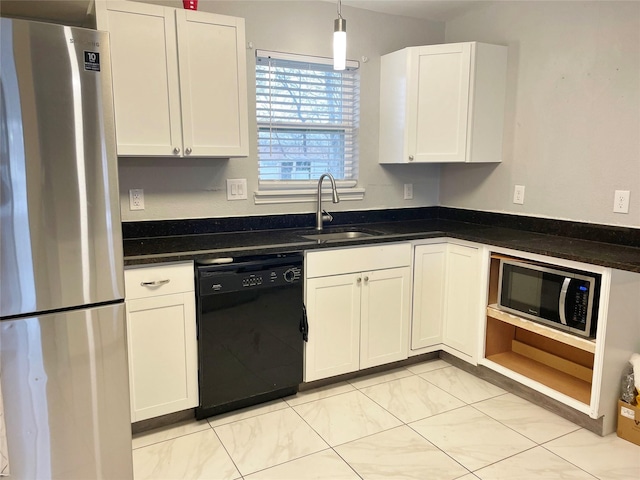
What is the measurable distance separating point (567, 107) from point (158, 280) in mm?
2451

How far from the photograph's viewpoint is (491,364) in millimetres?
2791

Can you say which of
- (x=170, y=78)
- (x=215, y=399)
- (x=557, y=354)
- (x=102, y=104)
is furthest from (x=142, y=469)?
(x=557, y=354)

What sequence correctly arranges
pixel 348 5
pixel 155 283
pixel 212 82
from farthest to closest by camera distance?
pixel 348 5
pixel 212 82
pixel 155 283

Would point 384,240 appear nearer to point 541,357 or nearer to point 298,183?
point 298,183

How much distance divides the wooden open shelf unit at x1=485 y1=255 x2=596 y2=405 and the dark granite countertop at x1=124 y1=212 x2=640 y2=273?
0.78 feet

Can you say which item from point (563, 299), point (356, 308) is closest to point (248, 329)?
point (356, 308)

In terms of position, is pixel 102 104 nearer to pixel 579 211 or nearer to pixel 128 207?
pixel 128 207

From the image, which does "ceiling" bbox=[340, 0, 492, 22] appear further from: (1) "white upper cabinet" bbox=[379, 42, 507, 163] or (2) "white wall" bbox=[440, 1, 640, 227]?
(1) "white upper cabinet" bbox=[379, 42, 507, 163]

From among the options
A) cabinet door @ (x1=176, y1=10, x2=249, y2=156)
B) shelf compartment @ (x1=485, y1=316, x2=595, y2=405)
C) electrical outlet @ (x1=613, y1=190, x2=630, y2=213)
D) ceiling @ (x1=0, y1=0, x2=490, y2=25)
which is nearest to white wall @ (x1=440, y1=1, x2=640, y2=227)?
electrical outlet @ (x1=613, y1=190, x2=630, y2=213)

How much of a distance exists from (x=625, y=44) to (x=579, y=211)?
0.90 metres

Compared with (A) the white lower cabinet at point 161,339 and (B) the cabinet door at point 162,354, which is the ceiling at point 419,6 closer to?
(A) the white lower cabinet at point 161,339

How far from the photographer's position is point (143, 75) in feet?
7.48

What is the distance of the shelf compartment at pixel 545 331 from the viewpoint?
2.27 metres

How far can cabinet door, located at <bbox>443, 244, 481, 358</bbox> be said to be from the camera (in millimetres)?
2830
